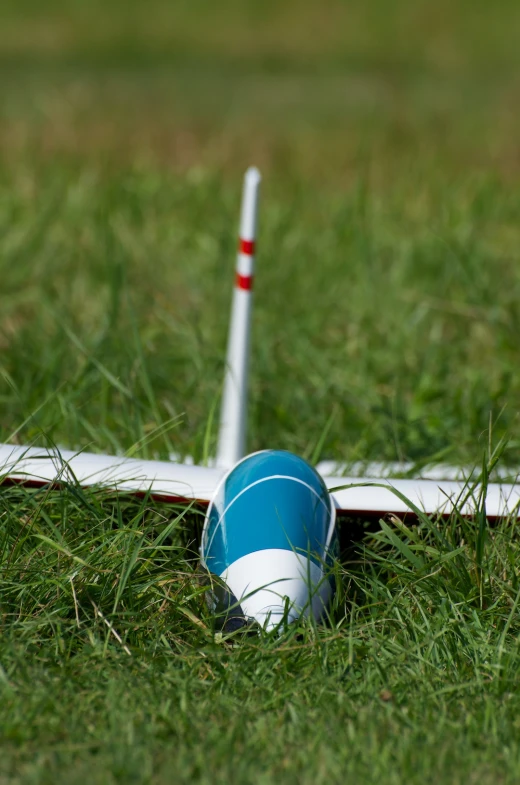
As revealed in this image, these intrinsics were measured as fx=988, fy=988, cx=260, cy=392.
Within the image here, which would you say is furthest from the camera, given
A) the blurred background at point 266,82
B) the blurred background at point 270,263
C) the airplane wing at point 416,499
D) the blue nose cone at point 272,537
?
the blurred background at point 266,82

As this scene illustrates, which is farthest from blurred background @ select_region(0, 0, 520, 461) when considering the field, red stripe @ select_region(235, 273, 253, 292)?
red stripe @ select_region(235, 273, 253, 292)

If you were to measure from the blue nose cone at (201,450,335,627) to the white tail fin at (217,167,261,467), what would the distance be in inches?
29.3

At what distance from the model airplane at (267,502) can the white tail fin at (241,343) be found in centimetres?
53

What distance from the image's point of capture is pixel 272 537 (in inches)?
118

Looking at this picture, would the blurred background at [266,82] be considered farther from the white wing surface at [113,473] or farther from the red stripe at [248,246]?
the white wing surface at [113,473]

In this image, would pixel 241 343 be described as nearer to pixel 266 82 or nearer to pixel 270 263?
pixel 270 263

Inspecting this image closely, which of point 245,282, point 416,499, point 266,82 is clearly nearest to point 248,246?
point 245,282

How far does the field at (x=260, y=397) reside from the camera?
249 centimetres

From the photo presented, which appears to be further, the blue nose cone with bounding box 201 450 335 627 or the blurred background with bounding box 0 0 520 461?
the blurred background with bounding box 0 0 520 461

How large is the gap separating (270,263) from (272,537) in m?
3.98

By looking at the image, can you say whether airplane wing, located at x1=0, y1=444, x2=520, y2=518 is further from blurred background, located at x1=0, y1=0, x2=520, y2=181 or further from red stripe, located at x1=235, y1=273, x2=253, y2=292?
blurred background, located at x1=0, y1=0, x2=520, y2=181

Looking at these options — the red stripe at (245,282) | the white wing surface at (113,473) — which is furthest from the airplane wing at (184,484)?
the red stripe at (245,282)

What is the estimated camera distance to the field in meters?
2.49

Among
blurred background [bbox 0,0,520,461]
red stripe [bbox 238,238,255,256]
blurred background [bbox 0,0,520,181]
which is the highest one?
red stripe [bbox 238,238,255,256]
